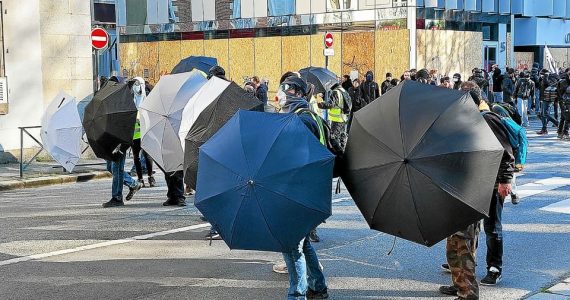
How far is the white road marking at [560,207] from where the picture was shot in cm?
1095

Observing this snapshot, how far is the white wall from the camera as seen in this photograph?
1756 centimetres

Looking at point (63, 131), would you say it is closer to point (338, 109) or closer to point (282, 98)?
point (338, 109)

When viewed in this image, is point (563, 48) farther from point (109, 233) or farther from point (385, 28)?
point (109, 233)

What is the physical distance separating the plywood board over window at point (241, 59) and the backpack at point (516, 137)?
30.8m

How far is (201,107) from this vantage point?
8.60m

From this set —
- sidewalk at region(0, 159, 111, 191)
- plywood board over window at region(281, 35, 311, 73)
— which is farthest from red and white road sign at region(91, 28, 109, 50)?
plywood board over window at region(281, 35, 311, 73)

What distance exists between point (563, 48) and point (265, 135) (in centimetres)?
4263

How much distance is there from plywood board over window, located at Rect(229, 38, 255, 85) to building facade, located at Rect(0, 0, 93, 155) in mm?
18689

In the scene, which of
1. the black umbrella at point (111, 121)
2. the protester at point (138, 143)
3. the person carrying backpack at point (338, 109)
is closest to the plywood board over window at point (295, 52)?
the person carrying backpack at point (338, 109)

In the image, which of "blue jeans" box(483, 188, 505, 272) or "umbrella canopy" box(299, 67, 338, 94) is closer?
"blue jeans" box(483, 188, 505, 272)

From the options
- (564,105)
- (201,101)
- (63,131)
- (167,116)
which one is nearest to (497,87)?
(564,105)

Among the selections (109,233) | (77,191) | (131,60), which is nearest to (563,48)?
(131,60)

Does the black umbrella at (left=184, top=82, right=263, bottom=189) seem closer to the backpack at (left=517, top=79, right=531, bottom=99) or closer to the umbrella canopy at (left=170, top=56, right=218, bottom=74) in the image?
the umbrella canopy at (left=170, top=56, right=218, bottom=74)

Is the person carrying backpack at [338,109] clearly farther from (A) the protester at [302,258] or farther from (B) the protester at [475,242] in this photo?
(A) the protester at [302,258]
